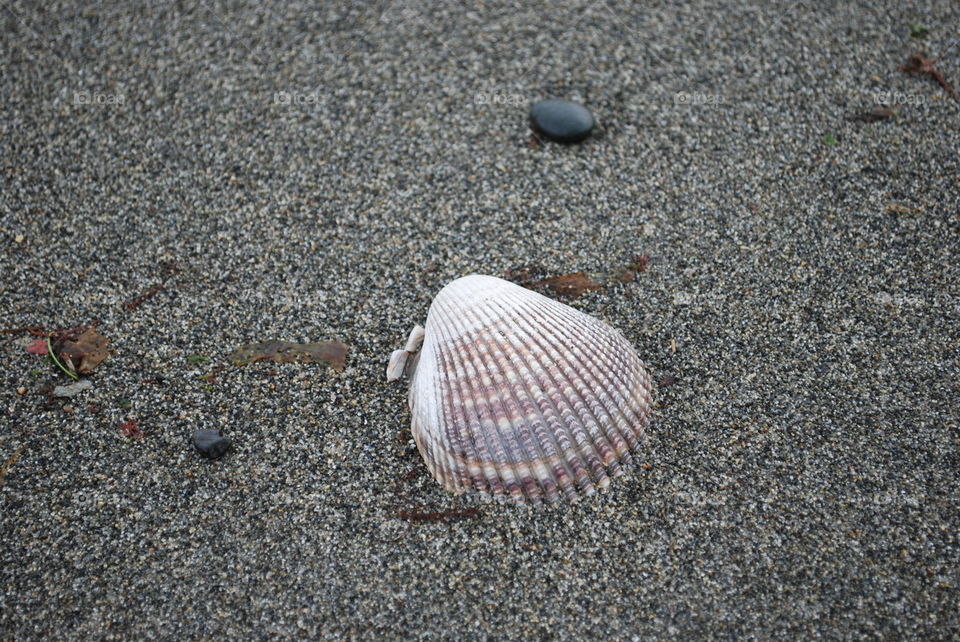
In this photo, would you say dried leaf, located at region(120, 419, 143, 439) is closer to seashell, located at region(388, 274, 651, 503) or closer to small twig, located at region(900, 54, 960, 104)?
seashell, located at region(388, 274, 651, 503)

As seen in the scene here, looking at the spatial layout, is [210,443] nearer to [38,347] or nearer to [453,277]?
[38,347]

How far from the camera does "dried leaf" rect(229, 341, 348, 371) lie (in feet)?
10.1

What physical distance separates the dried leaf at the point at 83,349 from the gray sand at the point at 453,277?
10cm

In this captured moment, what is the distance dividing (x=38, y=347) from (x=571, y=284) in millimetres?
2384

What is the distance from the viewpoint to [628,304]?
10.7ft

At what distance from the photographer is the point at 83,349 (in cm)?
311

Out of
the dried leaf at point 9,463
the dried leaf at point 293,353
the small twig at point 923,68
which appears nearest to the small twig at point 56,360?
the dried leaf at point 9,463

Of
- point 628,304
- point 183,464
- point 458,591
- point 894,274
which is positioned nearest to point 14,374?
point 183,464

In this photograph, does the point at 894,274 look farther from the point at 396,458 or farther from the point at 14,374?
the point at 14,374

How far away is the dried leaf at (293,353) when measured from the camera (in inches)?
121

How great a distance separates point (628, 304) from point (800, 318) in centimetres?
75

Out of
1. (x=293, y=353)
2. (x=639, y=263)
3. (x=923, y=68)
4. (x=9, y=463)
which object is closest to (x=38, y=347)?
(x=9, y=463)

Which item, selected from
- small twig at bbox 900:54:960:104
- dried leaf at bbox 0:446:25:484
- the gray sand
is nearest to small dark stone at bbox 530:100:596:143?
the gray sand

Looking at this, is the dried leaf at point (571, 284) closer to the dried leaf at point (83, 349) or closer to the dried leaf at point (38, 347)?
the dried leaf at point (83, 349)
